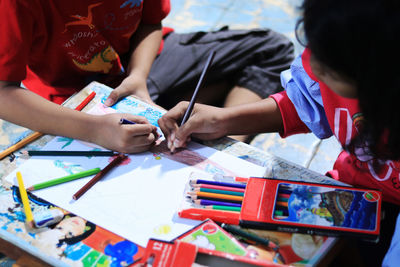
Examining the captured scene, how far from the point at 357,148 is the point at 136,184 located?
1.09 feet

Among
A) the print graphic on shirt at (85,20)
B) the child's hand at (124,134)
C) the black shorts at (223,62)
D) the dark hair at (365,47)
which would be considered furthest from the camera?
the black shorts at (223,62)

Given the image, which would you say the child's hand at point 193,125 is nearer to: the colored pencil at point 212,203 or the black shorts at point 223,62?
the colored pencil at point 212,203

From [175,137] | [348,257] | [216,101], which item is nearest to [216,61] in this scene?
[216,101]

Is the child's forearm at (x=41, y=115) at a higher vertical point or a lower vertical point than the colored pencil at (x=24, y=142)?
higher

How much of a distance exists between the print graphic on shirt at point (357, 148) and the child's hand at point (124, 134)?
0.29 m

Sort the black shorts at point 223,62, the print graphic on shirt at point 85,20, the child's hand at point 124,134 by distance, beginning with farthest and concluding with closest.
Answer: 1. the black shorts at point 223,62
2. the print graphic on shirt at point 85,20
3. the child's hand at point 124,134

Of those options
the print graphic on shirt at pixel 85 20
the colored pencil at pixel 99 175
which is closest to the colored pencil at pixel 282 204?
the colored pencil at pixel 99 175

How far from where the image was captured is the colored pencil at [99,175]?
21.9 inches

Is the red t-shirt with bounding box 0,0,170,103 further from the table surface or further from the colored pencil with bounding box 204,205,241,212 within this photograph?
the colored pencil with bounding box 204,205,241,212

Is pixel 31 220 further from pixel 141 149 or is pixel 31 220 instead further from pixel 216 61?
pixel 216 61

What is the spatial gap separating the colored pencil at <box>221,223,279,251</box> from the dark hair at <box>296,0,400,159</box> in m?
0.18

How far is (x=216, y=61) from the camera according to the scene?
93cm

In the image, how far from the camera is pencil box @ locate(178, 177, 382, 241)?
1.58ft

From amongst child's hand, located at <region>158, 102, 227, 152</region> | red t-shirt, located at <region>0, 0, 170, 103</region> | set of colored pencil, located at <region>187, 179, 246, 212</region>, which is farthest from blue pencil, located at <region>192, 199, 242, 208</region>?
red t-shirt, located at <region>0, 0, 170, 103</region>
